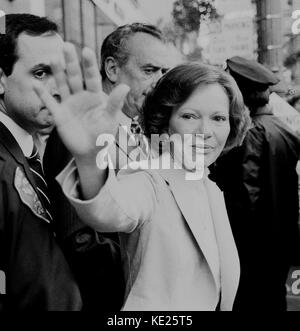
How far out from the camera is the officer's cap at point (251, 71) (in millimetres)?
1952

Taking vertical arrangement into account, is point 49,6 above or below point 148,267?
above

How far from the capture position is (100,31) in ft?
6.14

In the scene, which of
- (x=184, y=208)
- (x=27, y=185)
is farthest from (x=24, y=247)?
(x=184, y=208)

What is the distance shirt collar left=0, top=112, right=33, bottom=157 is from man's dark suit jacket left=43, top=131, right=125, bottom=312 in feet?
0.25

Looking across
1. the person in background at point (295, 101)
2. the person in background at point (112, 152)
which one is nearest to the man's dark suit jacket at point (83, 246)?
the person in background at point (112, 152)

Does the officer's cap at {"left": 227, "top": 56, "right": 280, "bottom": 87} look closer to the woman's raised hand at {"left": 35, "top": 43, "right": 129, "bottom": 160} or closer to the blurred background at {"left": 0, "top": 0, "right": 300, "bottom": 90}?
the blurred background at {"left": 0, "top": 0, "right": 300, "bottom": 90}

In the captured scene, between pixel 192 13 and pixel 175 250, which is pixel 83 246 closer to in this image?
pixel 175 250

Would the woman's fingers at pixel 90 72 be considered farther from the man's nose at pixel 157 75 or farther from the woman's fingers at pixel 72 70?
the man's nose at pixel 157 75

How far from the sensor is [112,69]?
186 centimetres

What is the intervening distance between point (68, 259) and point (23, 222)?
22cm

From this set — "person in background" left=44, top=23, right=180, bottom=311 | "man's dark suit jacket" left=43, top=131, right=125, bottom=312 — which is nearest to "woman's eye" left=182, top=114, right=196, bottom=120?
"person in background" left=44, top=23, right=180, bottom=311

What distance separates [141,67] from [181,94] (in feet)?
0.73
